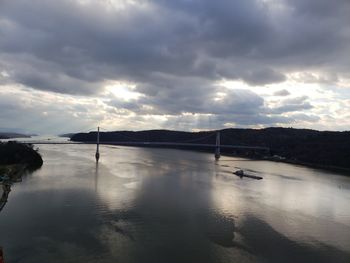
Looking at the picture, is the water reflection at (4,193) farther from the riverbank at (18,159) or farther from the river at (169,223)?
the riverbank at (18,159)

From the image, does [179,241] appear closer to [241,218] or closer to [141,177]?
[241,218]

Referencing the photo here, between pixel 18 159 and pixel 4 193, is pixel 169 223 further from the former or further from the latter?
pixel 18 159

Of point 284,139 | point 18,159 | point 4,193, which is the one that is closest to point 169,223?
point 4,193

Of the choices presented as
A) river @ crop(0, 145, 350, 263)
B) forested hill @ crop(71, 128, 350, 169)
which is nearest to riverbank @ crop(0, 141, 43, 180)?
river @ crop(0, 145, 350, 263)

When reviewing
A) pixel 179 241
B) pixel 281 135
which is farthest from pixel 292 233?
pixel 281 135

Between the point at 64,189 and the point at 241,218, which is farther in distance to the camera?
the point at 64,189

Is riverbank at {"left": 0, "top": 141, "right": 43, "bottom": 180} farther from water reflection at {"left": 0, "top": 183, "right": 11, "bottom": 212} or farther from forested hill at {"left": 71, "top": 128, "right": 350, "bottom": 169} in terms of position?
forested hill at {"left": 71, "top": 128, "right": 350, "bottom": 169}

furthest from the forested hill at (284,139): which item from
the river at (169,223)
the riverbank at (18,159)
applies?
Answer: the riverbank at (18,159)
